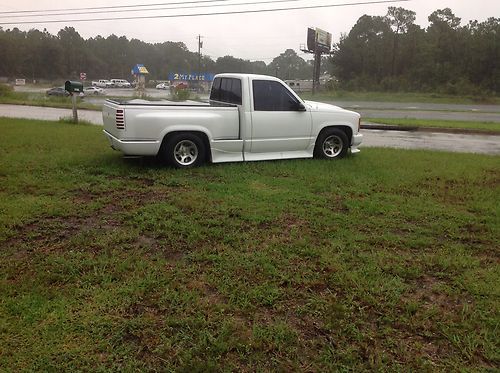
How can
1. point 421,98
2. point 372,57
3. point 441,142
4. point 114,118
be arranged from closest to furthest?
1. point 114,118
2. point 441,142
3. point 421,98
4. point 372,57

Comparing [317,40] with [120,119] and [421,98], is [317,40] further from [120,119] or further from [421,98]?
[120,119]

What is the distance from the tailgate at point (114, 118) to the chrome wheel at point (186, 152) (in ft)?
3.41

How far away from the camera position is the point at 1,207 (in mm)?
5141

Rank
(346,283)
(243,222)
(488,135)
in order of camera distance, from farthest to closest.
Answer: (488,135)
(243,222)
(346,283)

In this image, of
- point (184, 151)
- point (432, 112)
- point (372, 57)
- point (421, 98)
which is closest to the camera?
point (184, 151)

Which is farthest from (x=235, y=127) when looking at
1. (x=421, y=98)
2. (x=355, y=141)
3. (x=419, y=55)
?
(x=419, y=55)

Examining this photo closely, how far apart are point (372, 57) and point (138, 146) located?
6428 cm

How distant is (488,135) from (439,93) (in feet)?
122

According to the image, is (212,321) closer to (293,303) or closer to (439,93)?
(293,303)

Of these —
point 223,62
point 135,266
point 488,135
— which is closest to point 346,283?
point 135,266

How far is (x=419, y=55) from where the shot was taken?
5791 centimetres

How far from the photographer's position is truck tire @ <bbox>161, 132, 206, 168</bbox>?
7508 millimetres

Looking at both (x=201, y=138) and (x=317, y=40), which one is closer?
(x=201, y=138)

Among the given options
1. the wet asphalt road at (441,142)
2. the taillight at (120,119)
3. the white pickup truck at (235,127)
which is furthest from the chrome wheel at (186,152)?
the wet asphalt road at (441,142)
